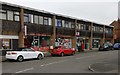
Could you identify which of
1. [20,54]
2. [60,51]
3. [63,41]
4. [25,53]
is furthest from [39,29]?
[20,54]

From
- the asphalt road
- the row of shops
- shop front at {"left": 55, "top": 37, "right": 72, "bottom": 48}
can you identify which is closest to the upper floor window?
the row of shops

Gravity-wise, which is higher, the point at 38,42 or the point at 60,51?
the point at 38,42

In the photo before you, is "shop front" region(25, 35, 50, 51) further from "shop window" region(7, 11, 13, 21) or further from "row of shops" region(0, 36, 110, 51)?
"shop window" region(7, 11, 13, 21)

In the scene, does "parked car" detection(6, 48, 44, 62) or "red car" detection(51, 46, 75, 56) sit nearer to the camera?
"parked car" detection(6, 48, 44, 62)

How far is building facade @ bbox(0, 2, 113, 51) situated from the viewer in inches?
1271

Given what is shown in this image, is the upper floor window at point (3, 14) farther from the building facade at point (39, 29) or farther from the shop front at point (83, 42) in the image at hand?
the shop front at point (83, 42)

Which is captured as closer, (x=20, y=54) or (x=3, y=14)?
(x=20, y=54)

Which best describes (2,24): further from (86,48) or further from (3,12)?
(86,48)

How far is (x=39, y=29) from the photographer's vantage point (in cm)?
3841

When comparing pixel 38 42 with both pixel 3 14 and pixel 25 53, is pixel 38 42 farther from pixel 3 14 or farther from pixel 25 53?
pixel 25 53

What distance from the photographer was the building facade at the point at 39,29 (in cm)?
3228

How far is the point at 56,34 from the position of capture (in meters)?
42.9

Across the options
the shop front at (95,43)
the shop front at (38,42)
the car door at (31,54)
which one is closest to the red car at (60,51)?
the shop front at (38,42)

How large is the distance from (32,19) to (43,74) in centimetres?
2238
